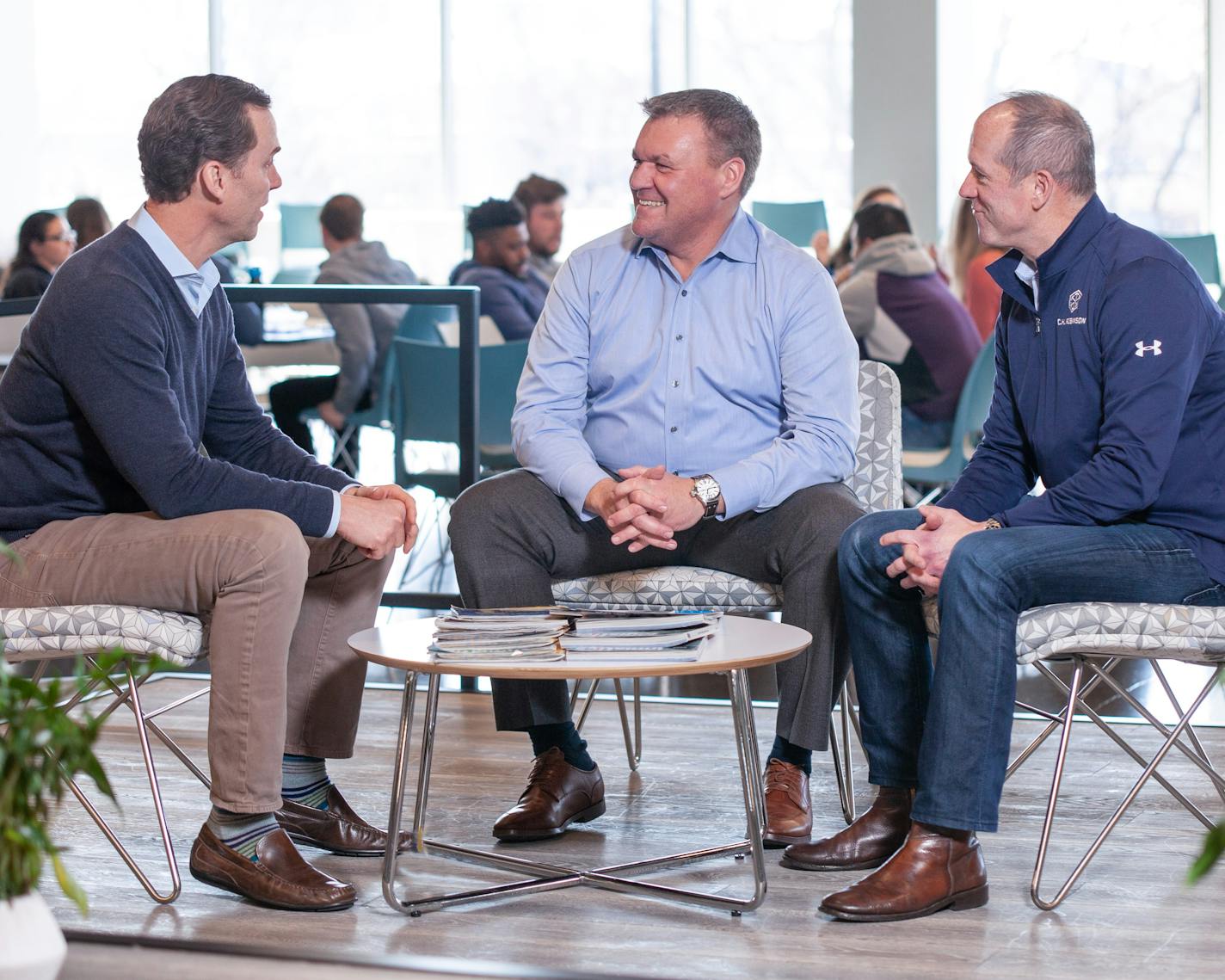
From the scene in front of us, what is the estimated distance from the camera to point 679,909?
2.28 metres

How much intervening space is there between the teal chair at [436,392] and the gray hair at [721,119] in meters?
1.29

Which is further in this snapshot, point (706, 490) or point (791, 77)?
point (791, 77)

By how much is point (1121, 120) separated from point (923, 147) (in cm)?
146

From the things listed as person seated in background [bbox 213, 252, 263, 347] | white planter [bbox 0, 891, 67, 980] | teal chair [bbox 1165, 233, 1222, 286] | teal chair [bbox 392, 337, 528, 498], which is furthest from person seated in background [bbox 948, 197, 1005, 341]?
white planter [bbox 0, 891, 67, 980]

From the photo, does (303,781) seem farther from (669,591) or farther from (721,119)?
(721,119)

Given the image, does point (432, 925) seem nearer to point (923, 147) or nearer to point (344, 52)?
point (923, 147)

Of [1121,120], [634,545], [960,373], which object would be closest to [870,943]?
[634,545]

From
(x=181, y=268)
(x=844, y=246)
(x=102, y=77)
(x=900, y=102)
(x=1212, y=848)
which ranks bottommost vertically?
(x=1212, y=848)

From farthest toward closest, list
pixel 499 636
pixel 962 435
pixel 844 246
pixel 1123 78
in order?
pixel 1123 78 → pixel 844 246 → pixel 962 435 → pixel 499 636

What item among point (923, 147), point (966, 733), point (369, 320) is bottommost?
point (966, 733)

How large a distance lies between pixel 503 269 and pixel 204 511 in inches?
121

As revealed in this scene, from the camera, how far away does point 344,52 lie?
10984 millimetres

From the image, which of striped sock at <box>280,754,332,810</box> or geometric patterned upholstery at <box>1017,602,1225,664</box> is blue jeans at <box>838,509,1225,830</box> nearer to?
geometric patterned upholstery at <box>1017,602,1225,664</box>

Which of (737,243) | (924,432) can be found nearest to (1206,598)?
(737,243)
